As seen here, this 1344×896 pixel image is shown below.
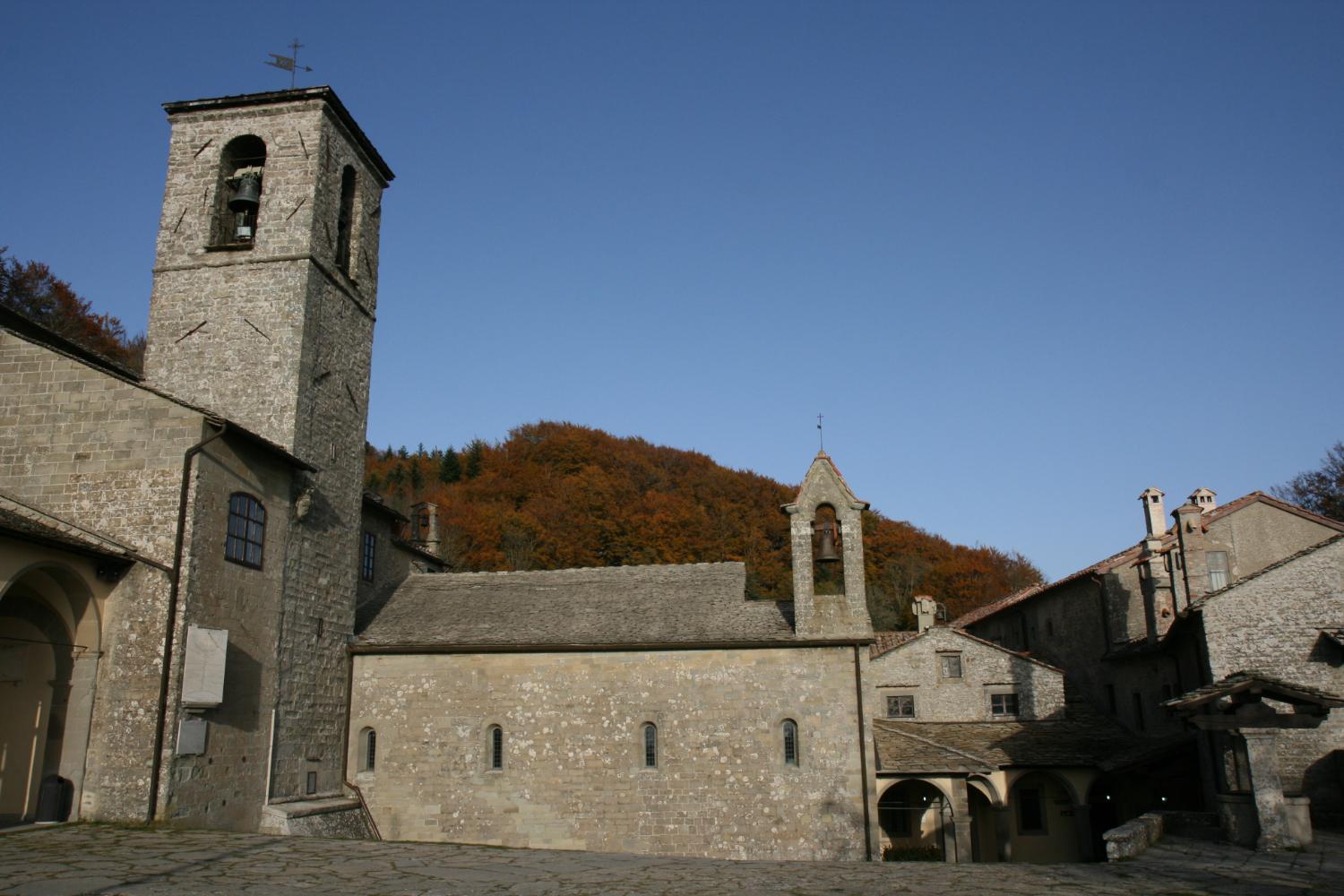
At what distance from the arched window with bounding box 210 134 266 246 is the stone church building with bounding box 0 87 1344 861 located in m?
0.09

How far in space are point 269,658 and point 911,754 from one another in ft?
53.9

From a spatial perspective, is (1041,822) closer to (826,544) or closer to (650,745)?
(826,544)

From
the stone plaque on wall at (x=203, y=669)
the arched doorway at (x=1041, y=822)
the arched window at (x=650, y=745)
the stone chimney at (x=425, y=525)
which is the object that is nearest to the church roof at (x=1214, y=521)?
the arched doorway at (x=1041, y=822)

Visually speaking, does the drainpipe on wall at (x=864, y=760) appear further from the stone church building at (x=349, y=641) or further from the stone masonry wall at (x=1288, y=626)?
the stone masonry wall at (x=1288, y=626)

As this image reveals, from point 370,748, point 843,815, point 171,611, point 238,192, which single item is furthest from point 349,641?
point 843,815

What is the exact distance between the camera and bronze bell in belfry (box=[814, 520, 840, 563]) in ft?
70.9

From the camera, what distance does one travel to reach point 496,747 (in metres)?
20.9

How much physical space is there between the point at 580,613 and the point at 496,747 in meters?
3.48

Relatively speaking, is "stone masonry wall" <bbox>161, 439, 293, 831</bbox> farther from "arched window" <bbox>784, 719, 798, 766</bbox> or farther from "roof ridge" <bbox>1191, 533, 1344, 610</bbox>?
"roof ridge" <bbox>1191, 533, 1344, 610</bbox>

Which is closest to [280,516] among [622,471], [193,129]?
[193,129]

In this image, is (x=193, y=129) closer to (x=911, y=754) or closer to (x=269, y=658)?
(x=269, y=658)

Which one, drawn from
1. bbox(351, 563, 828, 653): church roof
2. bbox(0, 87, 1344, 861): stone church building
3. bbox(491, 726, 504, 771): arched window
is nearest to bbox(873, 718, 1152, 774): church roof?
bbox(0, 87, 1344, 861): stone church building

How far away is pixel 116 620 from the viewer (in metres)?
15.8

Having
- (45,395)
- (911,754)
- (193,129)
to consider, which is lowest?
(911,754)
